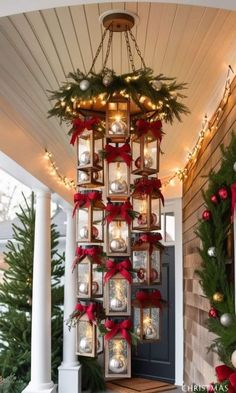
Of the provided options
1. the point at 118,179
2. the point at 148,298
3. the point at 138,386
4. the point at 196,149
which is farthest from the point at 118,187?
the point at 138,386

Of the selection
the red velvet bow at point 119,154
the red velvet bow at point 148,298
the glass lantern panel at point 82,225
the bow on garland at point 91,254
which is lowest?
the red velvet bow at point 148,298

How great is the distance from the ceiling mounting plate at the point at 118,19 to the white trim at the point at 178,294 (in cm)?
393

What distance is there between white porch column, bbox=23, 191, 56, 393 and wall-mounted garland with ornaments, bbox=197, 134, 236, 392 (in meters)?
2.60

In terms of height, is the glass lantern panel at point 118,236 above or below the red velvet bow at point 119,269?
above

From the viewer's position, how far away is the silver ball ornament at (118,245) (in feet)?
8.70

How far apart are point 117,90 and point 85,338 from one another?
51.4 inches

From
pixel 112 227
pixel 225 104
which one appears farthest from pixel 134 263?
pixel 225 104

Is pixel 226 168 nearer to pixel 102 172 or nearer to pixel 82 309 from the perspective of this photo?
pixel 102 172

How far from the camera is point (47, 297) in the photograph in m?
4.89

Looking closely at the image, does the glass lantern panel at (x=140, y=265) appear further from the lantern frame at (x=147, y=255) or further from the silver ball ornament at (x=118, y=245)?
the silver ball ornament at (x=118, y=245)

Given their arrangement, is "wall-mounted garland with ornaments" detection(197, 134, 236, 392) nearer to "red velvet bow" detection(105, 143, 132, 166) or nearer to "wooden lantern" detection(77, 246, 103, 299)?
"red velvet bow" detection(105, 143, 132, 166)

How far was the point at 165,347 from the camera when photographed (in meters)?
6.89

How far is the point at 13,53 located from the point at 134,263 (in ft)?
4.79

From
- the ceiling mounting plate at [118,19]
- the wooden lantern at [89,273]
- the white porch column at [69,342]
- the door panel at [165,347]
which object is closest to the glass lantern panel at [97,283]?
the wooden lantern at [89,273]
